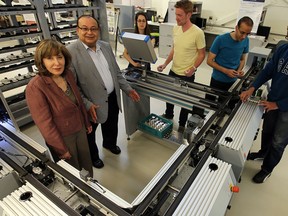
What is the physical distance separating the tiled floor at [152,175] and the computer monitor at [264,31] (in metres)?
3.24

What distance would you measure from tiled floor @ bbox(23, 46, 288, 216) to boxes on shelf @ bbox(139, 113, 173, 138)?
0.58 feet

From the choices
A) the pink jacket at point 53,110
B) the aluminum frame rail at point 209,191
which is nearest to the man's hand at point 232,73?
the aluminum frame rail at point 209,191

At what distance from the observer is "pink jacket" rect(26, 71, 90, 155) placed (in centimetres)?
125

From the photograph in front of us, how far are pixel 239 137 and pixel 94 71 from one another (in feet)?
3.86

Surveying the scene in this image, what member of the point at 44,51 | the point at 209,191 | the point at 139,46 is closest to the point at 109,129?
the point at 139,46

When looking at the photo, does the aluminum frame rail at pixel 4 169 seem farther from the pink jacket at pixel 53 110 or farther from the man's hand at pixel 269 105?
the man's hand at pixel 269 105

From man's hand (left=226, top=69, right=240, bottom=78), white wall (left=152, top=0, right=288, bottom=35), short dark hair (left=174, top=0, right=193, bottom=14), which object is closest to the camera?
short dark hair (left=174, top=0, right=193, bottom=14)

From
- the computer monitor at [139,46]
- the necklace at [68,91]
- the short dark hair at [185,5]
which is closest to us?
the necklace at [68,91]

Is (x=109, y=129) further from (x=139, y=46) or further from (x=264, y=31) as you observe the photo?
(x=264, y=31)

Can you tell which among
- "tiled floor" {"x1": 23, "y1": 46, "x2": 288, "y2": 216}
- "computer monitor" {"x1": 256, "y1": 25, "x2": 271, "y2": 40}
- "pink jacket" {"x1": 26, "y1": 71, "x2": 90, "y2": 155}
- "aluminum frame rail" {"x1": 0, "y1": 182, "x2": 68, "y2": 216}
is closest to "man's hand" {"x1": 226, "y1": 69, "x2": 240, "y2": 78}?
"tiled floor" {"x1": 23, "y1": 46, "x2": 288, "y2": 216}

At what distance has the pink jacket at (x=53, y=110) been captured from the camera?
1245mm

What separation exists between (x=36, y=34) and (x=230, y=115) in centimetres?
264

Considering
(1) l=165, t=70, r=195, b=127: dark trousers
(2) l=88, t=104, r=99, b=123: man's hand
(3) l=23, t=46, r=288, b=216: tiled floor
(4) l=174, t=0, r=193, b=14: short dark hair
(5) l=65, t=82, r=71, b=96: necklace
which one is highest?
(4) l=174, t=0, r=193, b=14: short dark hair

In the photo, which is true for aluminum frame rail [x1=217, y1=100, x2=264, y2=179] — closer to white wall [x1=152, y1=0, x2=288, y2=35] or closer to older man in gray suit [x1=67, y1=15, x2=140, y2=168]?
older man in gray suit [x1=67, y1=15, x2=140, y2=168]
